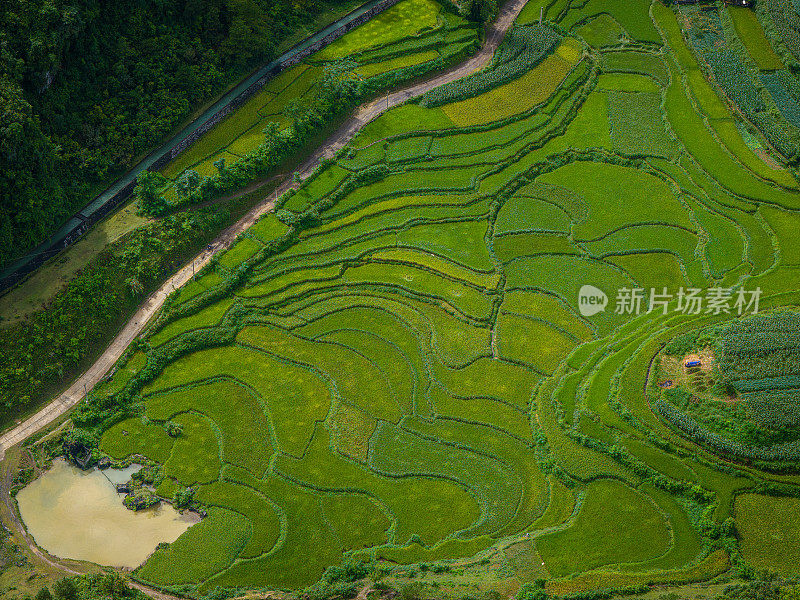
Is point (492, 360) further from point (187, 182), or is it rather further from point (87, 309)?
point (87, 309)

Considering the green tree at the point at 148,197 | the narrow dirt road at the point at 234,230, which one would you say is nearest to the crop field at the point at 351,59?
the green tree at the point at 148,197

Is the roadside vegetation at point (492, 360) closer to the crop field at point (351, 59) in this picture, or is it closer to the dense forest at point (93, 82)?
the crop field at point (351, 59)

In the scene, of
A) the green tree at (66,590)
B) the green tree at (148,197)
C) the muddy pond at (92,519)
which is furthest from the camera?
the green tree at (148,197)

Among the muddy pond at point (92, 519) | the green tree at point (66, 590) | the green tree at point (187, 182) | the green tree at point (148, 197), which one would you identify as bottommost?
the green tree at point (66, 590)

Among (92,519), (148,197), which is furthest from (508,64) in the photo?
(92,519)

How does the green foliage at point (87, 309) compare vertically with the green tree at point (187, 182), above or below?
below

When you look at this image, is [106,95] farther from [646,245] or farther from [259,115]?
[646,245]

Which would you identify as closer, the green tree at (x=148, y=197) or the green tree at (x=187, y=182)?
the green tree at (x=148, y=197)
